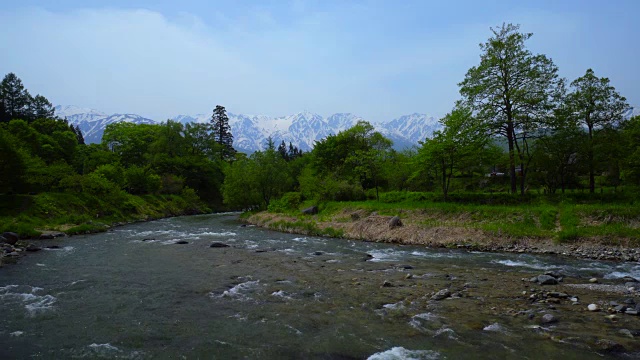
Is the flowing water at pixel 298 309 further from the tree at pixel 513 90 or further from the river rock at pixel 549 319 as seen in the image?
the tree at pixel 513 90

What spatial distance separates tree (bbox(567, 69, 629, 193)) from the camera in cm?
3177

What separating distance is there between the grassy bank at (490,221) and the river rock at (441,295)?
40.6 ft

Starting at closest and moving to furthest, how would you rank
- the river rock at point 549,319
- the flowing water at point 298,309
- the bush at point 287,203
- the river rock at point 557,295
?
the flowing water at point 298,309 < the river rock at point 549,319 < the river rock at point 557,295 < the bush at point 287,203

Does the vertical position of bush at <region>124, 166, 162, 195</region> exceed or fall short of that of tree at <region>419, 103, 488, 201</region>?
it falls short

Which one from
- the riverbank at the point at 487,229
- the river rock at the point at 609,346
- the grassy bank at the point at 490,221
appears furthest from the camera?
the grassy bank at the point at 490,221

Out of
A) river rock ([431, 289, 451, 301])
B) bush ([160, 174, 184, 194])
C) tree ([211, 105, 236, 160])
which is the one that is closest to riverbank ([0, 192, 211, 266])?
bush ([160, 174, 184, 194])

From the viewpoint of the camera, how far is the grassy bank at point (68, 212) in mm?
31750

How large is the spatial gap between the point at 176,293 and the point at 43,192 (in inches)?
1469

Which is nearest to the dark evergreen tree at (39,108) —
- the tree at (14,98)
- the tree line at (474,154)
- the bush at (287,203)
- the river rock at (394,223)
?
the tree at (14,98)

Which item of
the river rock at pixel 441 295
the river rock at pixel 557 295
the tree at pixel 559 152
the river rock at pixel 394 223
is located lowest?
the river rock at pixel 441 295

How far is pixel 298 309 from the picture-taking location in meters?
11.6

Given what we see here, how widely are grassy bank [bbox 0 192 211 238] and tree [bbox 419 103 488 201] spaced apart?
34851mm

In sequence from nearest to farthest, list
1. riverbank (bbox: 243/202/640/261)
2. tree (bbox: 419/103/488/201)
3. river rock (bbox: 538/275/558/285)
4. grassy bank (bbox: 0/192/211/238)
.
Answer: river rock (bbox: 538/275/558/285) < riverbank (bbox: 243/202/640/261) < grassy bank (bbox: 0/192/211/238) < tree (bbox: 419/103/488/201)

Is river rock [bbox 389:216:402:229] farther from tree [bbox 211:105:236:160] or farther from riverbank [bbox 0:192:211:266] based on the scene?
tree [bbox 211:105:236:160]
